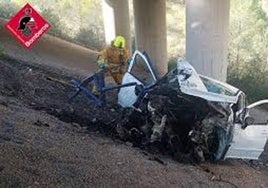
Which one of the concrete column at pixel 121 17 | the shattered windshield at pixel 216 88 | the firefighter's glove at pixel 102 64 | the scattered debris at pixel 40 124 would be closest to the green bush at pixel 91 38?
the concrete column at pixel 121 17

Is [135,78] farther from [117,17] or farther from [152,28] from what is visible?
[152,28]

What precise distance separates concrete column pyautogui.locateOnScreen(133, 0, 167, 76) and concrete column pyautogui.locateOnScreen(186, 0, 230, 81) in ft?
47.6

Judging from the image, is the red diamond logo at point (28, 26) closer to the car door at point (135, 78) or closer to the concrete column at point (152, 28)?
the car door at point (135, 78)

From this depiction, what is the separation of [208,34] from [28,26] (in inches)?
244

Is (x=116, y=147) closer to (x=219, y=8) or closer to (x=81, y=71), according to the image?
(x=219, y=8)

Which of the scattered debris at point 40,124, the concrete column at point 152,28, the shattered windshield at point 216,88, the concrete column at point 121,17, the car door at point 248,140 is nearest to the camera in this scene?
the scattered debris at point 40,124

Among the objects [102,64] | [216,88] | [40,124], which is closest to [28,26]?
[102,64]

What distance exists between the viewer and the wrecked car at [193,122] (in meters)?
10.1

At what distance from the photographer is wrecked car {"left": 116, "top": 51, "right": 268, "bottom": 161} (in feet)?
33.2

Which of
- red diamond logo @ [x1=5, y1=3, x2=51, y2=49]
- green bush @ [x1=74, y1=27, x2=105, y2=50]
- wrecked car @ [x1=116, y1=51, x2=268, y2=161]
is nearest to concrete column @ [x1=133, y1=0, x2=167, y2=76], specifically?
green bush @ [x1=74, y1=27, x2=105, y2=50]

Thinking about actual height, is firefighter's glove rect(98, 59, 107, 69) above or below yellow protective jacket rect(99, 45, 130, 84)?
above

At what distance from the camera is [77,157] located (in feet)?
26.7

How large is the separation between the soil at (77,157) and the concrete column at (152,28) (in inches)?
725

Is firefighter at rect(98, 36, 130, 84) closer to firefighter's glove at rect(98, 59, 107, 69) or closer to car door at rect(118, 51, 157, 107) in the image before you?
firefighter's glove at rect(98, 59, 107, 69)
